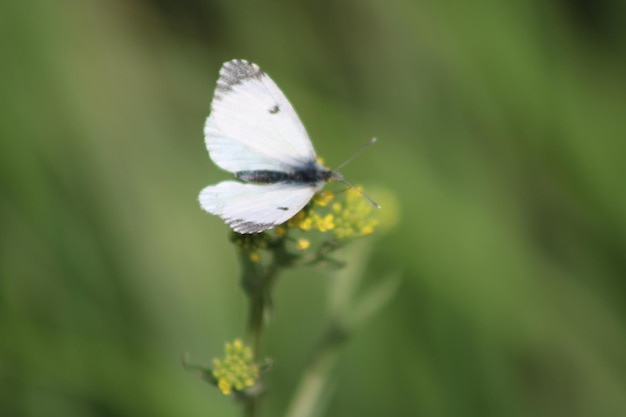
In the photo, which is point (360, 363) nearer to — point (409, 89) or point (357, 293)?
point (357, 293)

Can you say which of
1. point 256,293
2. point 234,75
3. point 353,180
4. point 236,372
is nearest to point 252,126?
point 234,75

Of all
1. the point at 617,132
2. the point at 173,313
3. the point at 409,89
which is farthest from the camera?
the point at 409,89

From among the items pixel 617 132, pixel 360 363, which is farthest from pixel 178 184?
pixel 617 132

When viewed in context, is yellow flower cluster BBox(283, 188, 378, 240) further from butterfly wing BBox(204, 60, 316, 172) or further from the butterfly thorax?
butterfly wing BBox(204, 60, 316, 172)

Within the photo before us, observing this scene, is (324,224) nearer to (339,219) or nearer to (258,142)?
(339,219)

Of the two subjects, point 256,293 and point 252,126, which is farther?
point 252,126

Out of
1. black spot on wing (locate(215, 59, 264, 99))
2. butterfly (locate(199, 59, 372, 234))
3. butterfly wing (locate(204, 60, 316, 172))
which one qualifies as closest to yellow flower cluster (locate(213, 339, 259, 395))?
butterfly (locate(199, 59, 372, 234))
